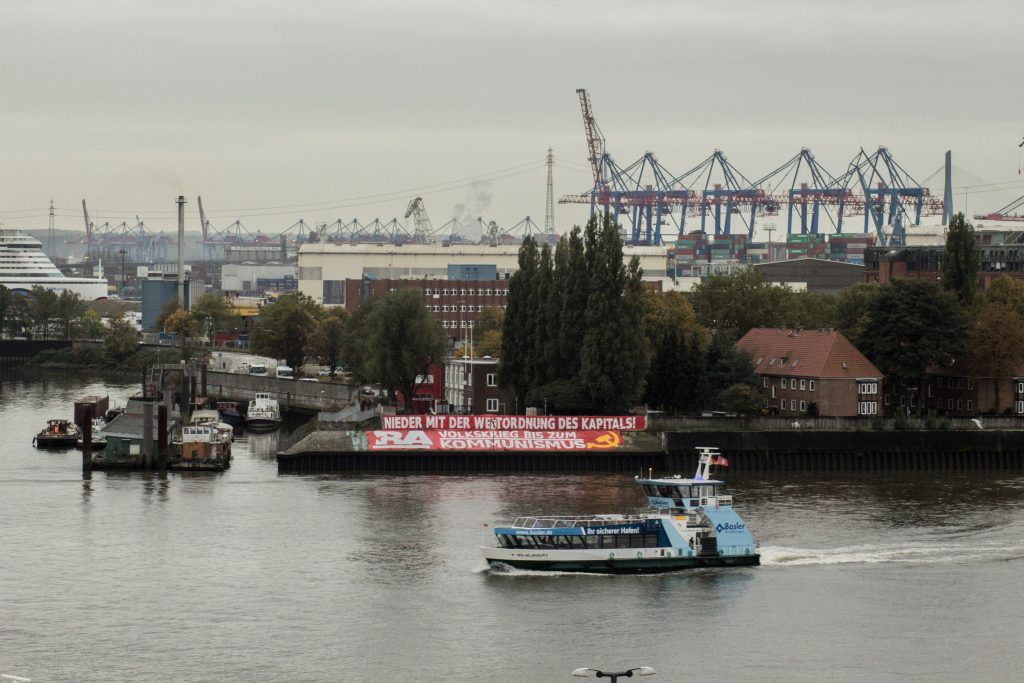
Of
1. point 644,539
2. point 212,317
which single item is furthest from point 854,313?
point 212,317

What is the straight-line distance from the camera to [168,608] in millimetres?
45219

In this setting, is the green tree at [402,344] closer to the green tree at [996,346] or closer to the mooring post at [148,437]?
the mooring post at [148,437]

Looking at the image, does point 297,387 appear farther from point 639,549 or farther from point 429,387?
point 639,549

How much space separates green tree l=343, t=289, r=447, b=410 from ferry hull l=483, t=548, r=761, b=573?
39020 millimetres

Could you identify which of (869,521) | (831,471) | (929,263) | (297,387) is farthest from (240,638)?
(929,263)

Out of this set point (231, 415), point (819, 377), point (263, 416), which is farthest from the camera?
point (231, 415)

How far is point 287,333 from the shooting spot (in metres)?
124

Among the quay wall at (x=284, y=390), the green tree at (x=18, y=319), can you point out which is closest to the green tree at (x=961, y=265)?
the quay wall at (x=284, y=390)

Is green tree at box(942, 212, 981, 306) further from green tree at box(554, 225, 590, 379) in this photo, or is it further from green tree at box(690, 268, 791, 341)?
green tree at box(554, 225, 590, 379)

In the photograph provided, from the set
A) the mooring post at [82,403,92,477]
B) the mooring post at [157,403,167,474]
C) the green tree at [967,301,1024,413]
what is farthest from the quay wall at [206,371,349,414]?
the green tree at [967,301,1024,413]

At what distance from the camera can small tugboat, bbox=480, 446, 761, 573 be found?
166 ft

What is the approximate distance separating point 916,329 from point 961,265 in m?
7.80

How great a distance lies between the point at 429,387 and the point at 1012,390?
30.4 meters

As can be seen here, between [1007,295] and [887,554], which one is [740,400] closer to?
[1007,295]
